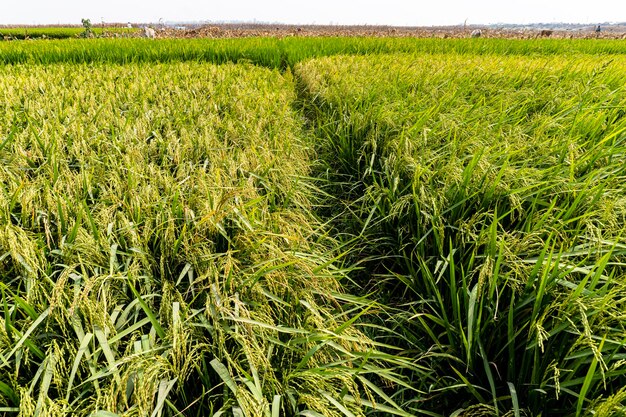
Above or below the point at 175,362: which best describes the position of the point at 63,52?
above

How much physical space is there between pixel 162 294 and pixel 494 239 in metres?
1.26

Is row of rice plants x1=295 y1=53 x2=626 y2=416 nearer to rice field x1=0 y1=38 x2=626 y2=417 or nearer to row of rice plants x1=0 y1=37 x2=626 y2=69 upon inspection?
rice field x1=0 y1=38 x2=626 y2=417

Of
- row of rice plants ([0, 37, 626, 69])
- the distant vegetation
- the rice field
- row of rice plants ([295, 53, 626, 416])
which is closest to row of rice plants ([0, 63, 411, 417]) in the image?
the rice field

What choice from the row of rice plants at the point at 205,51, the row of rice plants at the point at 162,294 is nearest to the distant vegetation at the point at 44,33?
A: the row of rice plants at the point at 205,51

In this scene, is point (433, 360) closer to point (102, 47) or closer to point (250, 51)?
point (250, 51)

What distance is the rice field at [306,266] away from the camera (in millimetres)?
1026

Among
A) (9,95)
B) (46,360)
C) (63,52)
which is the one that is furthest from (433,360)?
(63,52)

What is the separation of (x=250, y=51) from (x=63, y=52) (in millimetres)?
3470

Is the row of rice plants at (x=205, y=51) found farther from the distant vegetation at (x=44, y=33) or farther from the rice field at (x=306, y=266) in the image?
the distant vegetation at (x=44, y=33)

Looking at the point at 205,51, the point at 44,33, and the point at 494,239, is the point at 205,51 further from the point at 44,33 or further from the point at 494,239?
the point at 44,33

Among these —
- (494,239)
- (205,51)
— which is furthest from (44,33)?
(494,239)

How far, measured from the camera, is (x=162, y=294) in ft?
4.18

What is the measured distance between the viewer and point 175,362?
0.99 metres

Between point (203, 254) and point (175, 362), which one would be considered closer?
point (175, 362)
